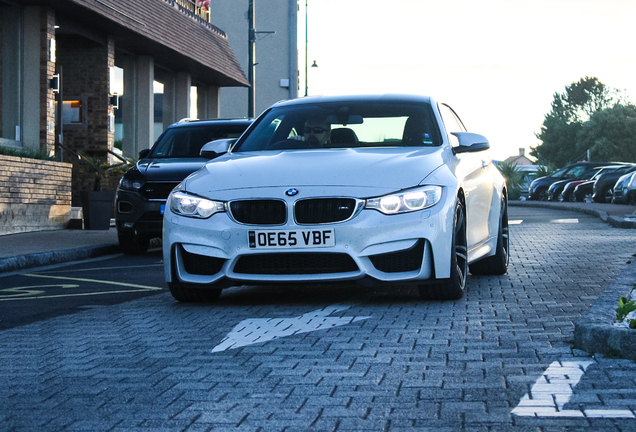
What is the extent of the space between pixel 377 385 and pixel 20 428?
147 cm

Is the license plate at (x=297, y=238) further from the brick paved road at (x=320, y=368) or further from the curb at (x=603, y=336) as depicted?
the curb at (x=603, y=336)

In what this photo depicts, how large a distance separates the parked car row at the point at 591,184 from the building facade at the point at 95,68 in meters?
11.3

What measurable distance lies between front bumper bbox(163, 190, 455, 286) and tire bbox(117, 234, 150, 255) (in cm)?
620

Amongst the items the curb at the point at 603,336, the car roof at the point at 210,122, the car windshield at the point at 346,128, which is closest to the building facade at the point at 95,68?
the car roof at the point at 210,122

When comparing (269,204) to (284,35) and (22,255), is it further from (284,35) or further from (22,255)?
(284,35)

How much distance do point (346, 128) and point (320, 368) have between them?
344 centimetres

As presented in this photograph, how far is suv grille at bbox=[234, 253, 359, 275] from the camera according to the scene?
631 centimetres

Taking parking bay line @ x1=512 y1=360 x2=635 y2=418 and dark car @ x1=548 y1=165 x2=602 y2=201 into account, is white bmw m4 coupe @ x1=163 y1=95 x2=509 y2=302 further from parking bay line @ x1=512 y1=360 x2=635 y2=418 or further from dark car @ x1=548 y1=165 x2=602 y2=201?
dark car @ x1=548 y1=165 x2=602 y2=201

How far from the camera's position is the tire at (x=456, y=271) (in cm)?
651

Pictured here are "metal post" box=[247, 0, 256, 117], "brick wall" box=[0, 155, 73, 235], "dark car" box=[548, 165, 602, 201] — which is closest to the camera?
"brick wall" box=[0, 155, 73, 235]

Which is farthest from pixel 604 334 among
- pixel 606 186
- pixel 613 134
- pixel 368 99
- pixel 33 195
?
pixel 613 134

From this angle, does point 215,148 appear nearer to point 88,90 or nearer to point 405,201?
point 405,201

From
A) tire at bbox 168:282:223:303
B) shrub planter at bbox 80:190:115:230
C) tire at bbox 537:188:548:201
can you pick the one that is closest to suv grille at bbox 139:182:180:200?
shrub planter at bbox 80:190:115:230

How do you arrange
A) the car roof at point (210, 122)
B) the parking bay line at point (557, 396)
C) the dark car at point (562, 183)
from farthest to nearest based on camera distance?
the dark car at point (562, 183)
the car roof at point (210, 122)
the parking bay line at point (557, 396)
